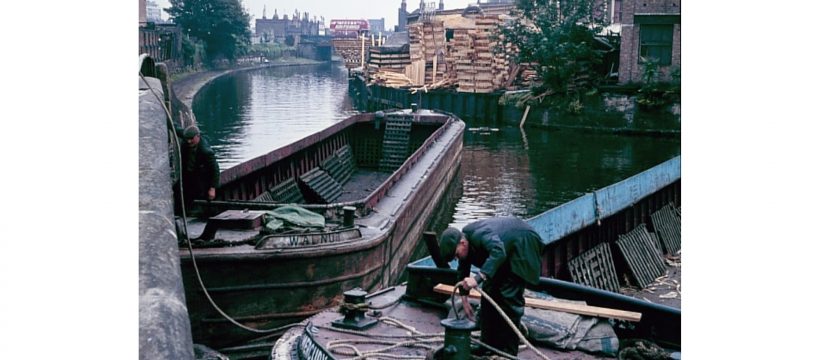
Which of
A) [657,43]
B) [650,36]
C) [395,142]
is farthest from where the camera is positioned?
[395,142]

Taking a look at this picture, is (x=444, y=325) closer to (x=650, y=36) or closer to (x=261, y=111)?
(x=650, y=36)

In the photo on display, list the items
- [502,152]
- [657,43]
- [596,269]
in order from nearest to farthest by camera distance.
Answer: [596,269] → [657,43] → [502,152]

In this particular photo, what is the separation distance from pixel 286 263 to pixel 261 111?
107 feet

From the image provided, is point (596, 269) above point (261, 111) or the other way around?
the other way around

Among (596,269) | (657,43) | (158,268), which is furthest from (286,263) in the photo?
(657,43)

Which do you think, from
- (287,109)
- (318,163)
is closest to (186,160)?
(318,163)

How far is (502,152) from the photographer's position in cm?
2725

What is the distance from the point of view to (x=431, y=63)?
143ft

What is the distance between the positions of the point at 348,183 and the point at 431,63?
2676cm

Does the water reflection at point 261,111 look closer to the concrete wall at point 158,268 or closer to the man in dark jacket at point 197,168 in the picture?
the man in dark jacket at point 197,168

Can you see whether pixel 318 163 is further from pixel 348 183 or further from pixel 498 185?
pixel 498 185

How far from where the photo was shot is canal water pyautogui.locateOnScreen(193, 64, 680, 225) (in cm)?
1989

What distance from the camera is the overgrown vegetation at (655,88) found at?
20.0 meters

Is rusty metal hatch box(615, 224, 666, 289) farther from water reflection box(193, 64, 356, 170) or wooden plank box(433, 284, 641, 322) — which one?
water reflection box(193, 64, 356, 170)
